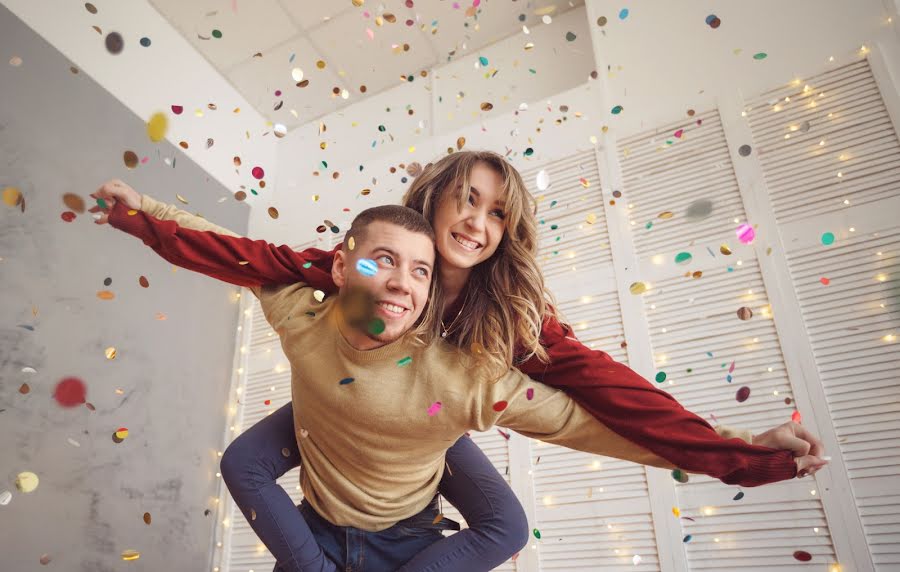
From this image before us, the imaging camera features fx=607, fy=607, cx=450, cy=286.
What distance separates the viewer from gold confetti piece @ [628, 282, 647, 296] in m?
3.00

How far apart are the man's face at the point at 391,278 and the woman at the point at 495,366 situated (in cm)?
17

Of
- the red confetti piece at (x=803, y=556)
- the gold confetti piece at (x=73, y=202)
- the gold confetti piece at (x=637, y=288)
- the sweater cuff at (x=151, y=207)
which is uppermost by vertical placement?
the gold confetti piece at (x=73, y=202)

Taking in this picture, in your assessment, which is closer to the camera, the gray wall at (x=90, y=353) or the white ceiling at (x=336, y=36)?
the gray wall at (x=90, y=353)

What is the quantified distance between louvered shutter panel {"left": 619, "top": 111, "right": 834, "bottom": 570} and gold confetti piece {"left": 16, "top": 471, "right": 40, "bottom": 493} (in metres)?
2.91

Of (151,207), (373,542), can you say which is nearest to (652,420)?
(373,542)

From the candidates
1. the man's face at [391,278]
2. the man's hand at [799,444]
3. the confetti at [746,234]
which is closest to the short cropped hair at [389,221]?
the man's face at [391,278]

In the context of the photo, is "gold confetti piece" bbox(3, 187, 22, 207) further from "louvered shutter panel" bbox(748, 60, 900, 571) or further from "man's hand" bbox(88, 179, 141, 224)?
"louvered shutter panel" bbox(748, 60, 900, 571)

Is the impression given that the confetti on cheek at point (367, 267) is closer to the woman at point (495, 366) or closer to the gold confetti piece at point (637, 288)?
the woman at point (495, 366)

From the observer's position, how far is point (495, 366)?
148 centimetres

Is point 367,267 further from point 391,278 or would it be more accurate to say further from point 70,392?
point 70,392

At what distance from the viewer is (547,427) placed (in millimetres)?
1501

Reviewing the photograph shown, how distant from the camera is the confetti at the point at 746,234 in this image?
2.91m

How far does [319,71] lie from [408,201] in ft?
10.4

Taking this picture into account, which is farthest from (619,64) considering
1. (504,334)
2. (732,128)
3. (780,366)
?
(504,334)
